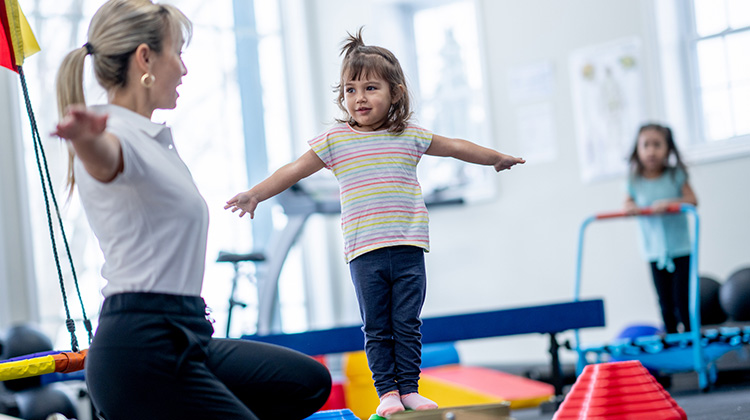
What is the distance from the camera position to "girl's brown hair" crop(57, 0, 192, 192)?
5.48ft

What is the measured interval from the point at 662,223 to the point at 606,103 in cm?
169

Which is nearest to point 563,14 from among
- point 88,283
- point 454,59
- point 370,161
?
point 454,59

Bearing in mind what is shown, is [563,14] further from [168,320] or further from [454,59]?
[168,320]

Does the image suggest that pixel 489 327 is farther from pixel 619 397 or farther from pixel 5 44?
pixel 5 44

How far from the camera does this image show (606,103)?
6.16 m

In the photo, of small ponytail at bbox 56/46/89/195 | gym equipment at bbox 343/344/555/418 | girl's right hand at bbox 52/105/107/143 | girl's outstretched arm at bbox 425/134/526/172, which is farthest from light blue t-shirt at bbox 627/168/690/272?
girl's right hand at bbox 52/105/107/143

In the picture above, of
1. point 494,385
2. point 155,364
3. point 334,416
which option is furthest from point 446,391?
point 155,364

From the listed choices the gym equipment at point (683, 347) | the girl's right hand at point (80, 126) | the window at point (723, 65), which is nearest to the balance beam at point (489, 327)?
the gym equipment at point (683, 347)

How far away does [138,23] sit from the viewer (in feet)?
5.56

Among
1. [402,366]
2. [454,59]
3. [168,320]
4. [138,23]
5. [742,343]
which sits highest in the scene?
[454,59]

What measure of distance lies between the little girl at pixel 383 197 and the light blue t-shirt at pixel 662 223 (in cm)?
274

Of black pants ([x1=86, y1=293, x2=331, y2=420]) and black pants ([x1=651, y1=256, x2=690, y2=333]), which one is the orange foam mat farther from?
black pants ([x1=86, y1=293, x2=331, y2=420])

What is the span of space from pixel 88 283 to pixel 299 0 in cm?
312

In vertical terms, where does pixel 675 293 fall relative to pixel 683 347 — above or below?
above
